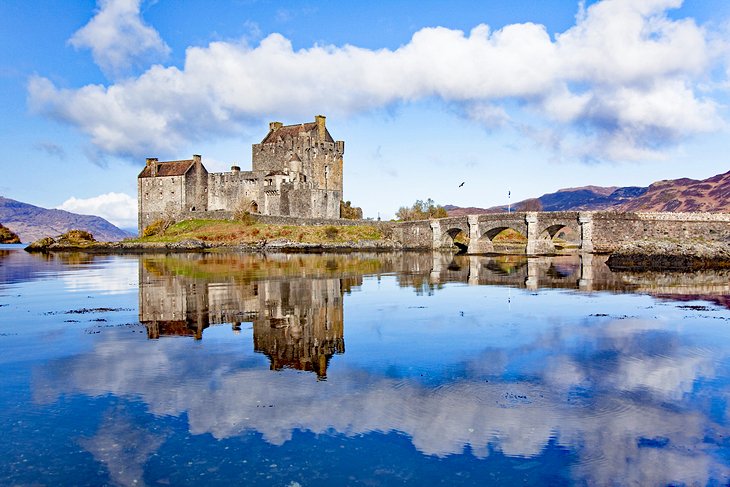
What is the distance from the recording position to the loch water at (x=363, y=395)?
7.69 metres

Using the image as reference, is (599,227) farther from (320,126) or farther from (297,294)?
(297,294)

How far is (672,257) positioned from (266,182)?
192 feet

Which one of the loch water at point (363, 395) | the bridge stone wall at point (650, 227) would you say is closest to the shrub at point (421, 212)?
the bridge stone wall at point (650, 227)

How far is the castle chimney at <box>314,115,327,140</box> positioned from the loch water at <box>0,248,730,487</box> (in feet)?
231

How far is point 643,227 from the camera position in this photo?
206ft

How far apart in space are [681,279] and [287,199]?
60697 millimetres

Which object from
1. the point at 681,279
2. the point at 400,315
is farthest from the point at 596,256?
the point at 400,315

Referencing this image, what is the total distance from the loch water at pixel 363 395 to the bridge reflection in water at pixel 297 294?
172 millimetres

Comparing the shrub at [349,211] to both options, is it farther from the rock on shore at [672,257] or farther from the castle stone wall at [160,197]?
the rock on shore at [672,257]

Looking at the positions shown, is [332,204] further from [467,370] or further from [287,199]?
[467,370]

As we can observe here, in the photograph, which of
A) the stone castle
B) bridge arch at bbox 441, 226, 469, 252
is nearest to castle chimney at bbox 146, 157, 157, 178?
the stone castle

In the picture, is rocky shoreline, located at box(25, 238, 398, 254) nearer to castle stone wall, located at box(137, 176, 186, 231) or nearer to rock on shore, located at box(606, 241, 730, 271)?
castle stone wall, located at box(137, 176, 186, 231)

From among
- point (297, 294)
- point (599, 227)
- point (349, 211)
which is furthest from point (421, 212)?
point (297, 294)

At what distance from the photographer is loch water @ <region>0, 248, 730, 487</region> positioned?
7691 mm
